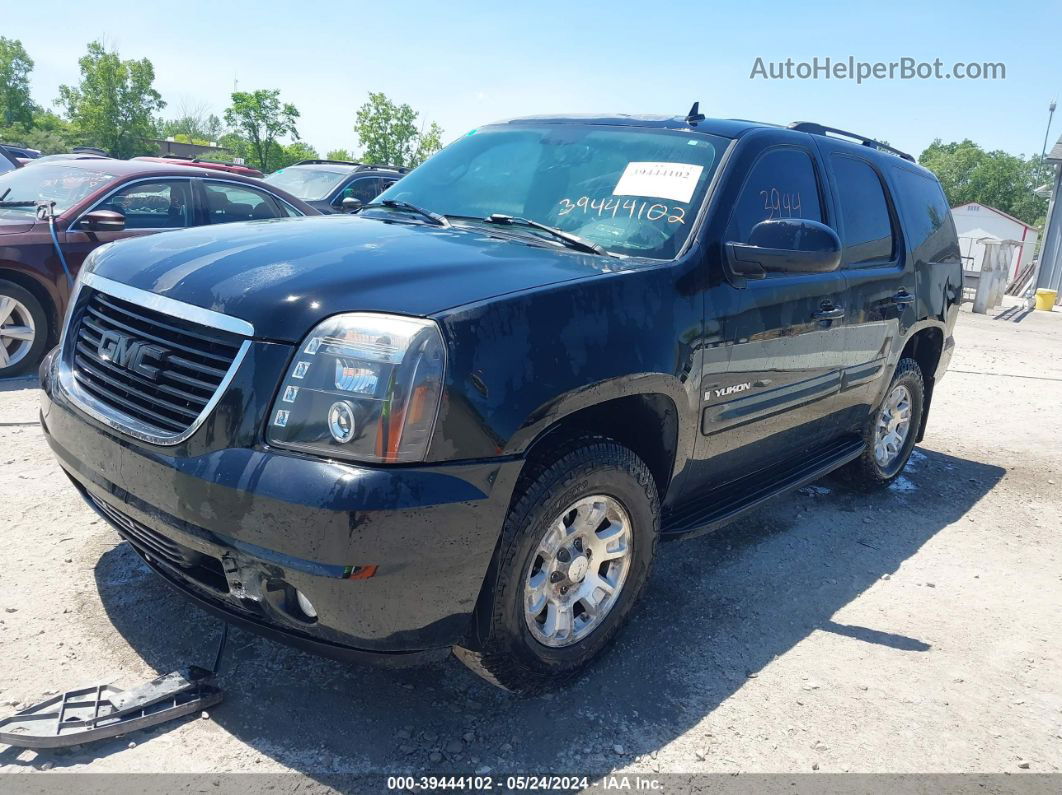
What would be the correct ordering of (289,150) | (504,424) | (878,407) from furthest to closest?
1. (289,150)
2. (878,407)
3. (504,424)

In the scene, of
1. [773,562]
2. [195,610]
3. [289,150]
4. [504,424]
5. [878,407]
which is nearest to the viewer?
[504,424]

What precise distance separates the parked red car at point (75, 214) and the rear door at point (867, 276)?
5.01 meters

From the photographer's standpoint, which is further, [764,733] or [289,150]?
[289,150]

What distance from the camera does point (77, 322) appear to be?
290 cm

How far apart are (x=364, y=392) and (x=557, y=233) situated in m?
1.29

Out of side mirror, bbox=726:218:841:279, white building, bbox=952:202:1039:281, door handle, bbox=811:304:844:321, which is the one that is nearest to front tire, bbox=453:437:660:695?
side mirror, bbox=726:218:841:279

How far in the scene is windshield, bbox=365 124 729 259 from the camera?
3188 mm

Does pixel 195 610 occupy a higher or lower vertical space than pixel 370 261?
lower

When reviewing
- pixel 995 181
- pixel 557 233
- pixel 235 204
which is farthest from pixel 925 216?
pixel 995 181

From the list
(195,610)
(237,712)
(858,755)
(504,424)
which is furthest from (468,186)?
(858,755)

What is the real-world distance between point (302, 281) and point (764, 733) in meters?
2.05

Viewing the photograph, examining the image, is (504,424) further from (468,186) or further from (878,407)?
(878,407)

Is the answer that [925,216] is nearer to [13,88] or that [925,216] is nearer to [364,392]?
[364,392]

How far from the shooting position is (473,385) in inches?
87.4
